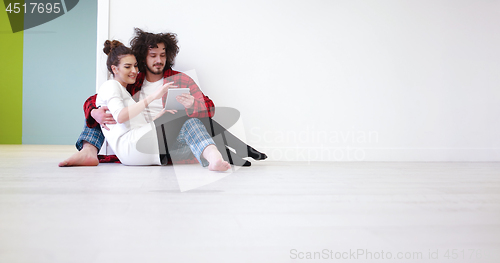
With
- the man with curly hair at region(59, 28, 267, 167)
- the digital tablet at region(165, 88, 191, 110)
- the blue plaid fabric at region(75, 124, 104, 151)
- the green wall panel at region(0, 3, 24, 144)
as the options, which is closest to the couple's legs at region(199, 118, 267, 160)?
the man with curly hair at region(59, 28, 267, 167)

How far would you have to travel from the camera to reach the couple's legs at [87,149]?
67.8 inches

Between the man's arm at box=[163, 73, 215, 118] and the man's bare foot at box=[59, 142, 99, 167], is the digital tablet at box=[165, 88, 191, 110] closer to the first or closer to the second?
the man's arm at box=[163, 73, 215, 118]

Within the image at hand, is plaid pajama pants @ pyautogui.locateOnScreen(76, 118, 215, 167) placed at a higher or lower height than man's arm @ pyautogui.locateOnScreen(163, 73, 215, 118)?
lower

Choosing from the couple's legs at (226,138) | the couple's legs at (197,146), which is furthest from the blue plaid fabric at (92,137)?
the couple's legs at (226,138)

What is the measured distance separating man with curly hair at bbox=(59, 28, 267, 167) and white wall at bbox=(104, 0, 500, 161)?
28 centimetres

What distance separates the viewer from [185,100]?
1.82 m

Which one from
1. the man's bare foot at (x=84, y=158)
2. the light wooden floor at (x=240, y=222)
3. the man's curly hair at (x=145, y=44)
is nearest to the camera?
the light wooden floor at (x=240, y=222)

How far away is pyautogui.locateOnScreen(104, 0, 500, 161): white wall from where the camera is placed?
2498 millimetres

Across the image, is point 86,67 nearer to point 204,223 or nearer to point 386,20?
point 386,20

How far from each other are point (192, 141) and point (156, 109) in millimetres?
465

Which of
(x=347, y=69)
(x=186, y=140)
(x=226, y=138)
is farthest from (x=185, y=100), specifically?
(x=347, y=69)

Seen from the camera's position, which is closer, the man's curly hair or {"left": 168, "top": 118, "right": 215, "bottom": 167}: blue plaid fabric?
{"left": 168, "top": 118, "right": 215, "bottom": 167}: blue plaid fabric

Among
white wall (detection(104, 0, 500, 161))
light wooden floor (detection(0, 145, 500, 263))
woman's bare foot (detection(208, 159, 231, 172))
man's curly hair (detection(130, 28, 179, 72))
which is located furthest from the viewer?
white wall (detection(104, 0, 500, 161))

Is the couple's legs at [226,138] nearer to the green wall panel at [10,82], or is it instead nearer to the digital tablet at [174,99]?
the digital tablet at [174,99]
